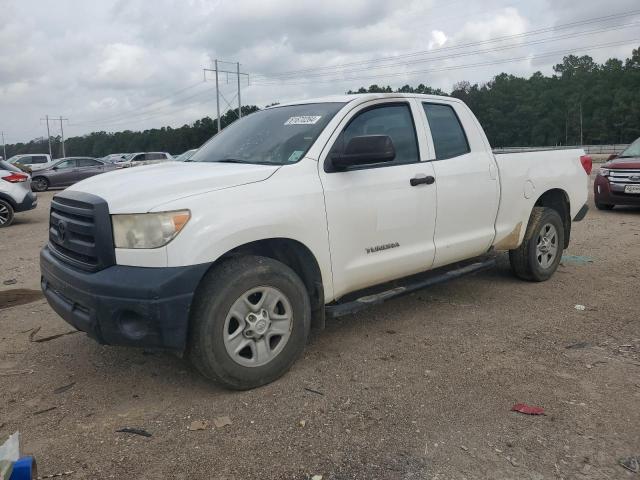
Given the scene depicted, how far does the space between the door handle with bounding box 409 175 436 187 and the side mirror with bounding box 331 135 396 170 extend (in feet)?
1.80

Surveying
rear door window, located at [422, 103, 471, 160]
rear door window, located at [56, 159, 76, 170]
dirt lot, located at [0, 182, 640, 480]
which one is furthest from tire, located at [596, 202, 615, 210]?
rear door window, located at [56, 159, 76, 170]

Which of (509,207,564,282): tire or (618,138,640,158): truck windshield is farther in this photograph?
(618,138,640,158): truck windshield

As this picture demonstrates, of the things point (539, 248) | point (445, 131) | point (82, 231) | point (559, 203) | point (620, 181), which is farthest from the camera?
point (620, 181)

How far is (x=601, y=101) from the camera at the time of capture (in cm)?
7888

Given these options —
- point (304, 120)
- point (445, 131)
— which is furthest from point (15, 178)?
point (445, 131)

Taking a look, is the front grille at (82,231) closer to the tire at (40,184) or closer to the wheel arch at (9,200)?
the wheel arch at (9,200)

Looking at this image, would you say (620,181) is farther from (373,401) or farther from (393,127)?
(373,401)

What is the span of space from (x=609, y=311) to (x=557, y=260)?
1.18 m

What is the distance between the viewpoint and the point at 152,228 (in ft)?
10.2

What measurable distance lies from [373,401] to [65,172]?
952 inches

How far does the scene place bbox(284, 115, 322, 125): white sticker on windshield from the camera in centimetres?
409

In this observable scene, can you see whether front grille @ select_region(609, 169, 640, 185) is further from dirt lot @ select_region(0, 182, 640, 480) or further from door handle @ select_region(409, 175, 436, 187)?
door handle @ select_region(409, 175, 436, 187)

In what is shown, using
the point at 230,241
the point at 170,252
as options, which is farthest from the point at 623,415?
the point at 170,252

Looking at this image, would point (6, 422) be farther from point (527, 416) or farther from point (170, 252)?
point (527, 416)
